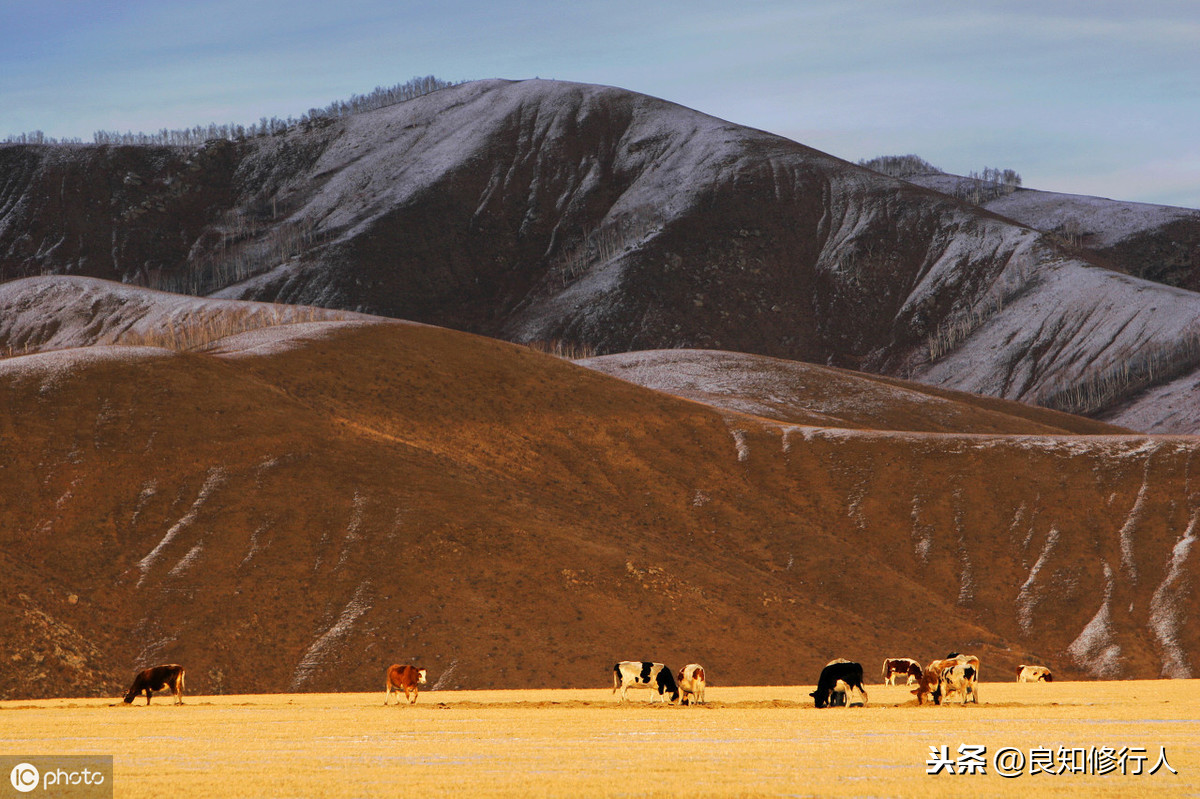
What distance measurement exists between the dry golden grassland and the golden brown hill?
1332cm

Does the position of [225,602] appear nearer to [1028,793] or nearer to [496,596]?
[496,596]

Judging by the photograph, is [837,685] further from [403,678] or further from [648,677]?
[403,678]

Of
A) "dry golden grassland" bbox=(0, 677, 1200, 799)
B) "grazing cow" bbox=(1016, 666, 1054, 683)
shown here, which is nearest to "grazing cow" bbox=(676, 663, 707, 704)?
"dry golden grassland" bbox=(0, 677, 1200, 799)

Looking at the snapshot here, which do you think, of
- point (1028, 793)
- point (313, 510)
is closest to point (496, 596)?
point (313, 510)

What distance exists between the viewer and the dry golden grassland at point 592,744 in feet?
57.3

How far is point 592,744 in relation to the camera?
23016 millimetres

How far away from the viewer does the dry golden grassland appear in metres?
17.5

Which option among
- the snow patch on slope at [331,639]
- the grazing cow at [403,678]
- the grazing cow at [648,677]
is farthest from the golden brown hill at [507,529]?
the grazing cow at [648,677]

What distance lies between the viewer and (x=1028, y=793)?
16.9 m

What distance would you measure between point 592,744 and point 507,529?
36.6 meters

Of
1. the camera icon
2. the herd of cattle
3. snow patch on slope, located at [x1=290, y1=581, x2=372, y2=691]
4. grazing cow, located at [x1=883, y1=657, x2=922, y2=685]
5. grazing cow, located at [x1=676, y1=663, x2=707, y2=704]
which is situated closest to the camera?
the camera icon

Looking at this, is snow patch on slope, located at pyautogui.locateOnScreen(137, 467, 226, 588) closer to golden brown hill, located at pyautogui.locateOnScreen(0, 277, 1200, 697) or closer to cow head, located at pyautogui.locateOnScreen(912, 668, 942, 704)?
golden brown hill, located at pyautogui.locateOnScreen(0, 277, 1200, 697)

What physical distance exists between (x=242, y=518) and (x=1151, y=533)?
52.1 metres

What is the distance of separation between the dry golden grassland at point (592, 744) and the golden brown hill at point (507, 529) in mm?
13324
